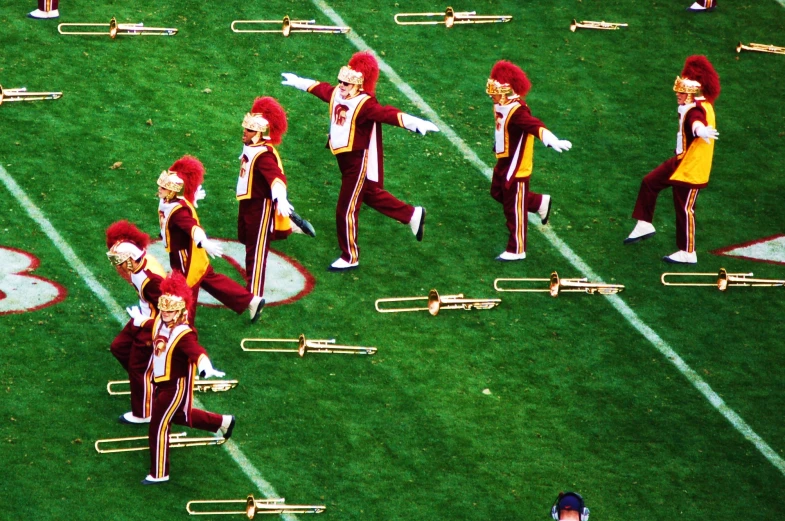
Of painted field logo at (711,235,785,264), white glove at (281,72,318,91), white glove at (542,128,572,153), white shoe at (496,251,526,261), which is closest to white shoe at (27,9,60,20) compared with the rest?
white glove at (281,72,318,91)

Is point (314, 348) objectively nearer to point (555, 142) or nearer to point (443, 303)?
point (443, 303)

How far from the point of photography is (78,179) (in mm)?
15438

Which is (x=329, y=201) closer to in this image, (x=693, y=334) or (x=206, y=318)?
(x=206, y=318)

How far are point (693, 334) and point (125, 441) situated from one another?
4901 mm

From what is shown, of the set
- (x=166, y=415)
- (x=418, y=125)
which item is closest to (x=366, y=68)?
(x=418, y=125)

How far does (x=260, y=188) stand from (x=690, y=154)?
3960mm

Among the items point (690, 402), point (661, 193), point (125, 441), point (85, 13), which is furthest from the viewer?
point (85, 13)

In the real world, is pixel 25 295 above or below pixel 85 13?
below

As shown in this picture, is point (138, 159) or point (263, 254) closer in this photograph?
point (263, 254)

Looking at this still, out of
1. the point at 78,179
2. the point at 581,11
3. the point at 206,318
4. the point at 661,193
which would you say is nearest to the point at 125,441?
the point at 206,318

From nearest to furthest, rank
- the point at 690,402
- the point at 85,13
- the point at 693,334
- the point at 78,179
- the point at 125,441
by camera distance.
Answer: the point at 125,441 < the point at 690,402 < the point at 693,334 < the point at 78,179 < the point at 85,13

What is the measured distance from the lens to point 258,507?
1159 centimetres

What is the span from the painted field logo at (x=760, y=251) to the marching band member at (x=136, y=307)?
5.71 m

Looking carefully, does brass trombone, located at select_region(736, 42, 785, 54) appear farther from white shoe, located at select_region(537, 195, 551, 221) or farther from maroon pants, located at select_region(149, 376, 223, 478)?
maroon pants, located at select_region(149, 376, 223, 478)
